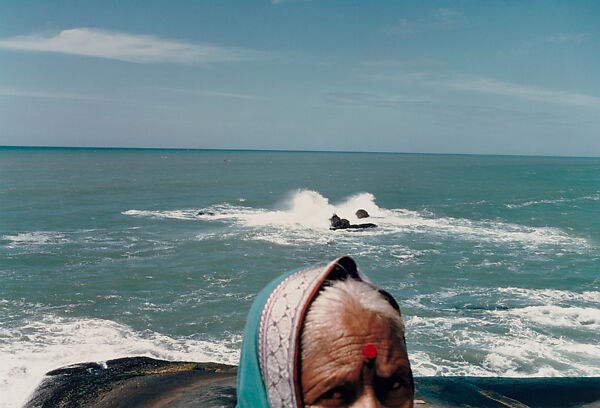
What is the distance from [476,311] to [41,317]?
16223 mm

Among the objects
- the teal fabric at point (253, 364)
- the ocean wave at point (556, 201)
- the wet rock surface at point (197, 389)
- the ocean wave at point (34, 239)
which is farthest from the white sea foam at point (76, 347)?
the ocean wave at point (556, 201)

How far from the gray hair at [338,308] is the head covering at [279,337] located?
0.02m

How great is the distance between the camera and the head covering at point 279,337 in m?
1.26

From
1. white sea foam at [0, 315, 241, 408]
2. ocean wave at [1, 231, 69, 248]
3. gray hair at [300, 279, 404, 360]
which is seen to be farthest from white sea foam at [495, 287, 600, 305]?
ocean wave at [1, 231, 69, 248]

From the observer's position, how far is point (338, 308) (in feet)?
4.32

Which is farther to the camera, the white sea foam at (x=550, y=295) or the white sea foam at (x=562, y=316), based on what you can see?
the white sea foam at (x=550, y=295)

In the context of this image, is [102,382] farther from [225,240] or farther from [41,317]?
[225,240]

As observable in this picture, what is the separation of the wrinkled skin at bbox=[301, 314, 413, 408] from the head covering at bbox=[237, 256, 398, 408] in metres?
0.05

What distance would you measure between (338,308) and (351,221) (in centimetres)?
4061

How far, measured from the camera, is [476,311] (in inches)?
748

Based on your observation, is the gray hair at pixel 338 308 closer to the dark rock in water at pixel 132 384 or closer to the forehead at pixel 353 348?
the forehead at pixel 353 348

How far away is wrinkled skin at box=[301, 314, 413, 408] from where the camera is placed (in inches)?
49.4

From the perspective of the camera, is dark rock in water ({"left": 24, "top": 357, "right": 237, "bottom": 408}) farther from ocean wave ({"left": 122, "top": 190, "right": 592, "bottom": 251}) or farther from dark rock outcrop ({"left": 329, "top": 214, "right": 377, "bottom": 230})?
dark rock outcrop ({"left": 329, "top": 214, "right": 377, "bottom": 230})

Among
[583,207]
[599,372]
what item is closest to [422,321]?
[599,372]
